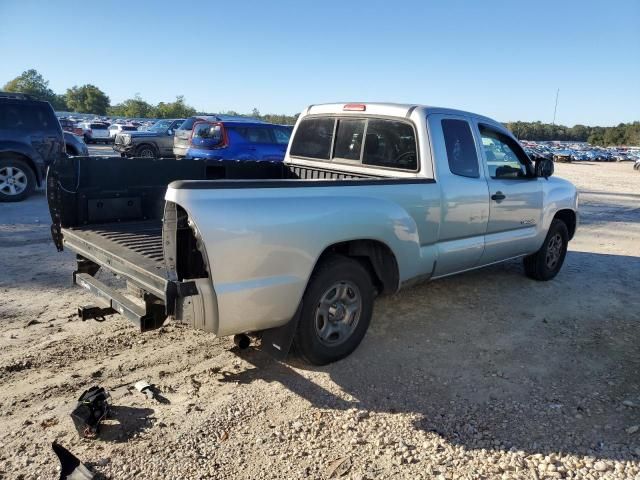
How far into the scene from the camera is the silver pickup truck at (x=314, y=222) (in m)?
2.89

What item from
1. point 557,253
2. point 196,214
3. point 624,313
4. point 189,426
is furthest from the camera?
point 557,253

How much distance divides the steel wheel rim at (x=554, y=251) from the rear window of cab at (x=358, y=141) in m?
2.69

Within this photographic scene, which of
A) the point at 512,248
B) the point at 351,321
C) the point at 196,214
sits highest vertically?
the point at 196,214

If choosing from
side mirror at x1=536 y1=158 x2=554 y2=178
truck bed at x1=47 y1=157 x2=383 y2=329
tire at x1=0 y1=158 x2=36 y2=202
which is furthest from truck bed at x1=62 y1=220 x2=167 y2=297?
tire at x1=0 y1=158 x2=36 y2=202

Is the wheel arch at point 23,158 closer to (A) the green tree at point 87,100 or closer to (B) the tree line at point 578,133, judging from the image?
(A) the green tree at point 87,100

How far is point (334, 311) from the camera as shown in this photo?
12.5ft

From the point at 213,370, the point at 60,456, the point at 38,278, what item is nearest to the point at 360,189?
the point at 213,370

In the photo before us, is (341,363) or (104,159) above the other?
(104,159)

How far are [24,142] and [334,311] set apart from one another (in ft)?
30.6

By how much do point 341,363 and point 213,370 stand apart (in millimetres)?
971

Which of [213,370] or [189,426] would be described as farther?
[213,370]

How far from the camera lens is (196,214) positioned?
2.75 m

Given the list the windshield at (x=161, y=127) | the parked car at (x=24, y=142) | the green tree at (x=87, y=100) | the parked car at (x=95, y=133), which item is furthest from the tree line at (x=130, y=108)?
the parked car at (x=24, y=142)

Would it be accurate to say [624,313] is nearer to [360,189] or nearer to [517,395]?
[517,395]
